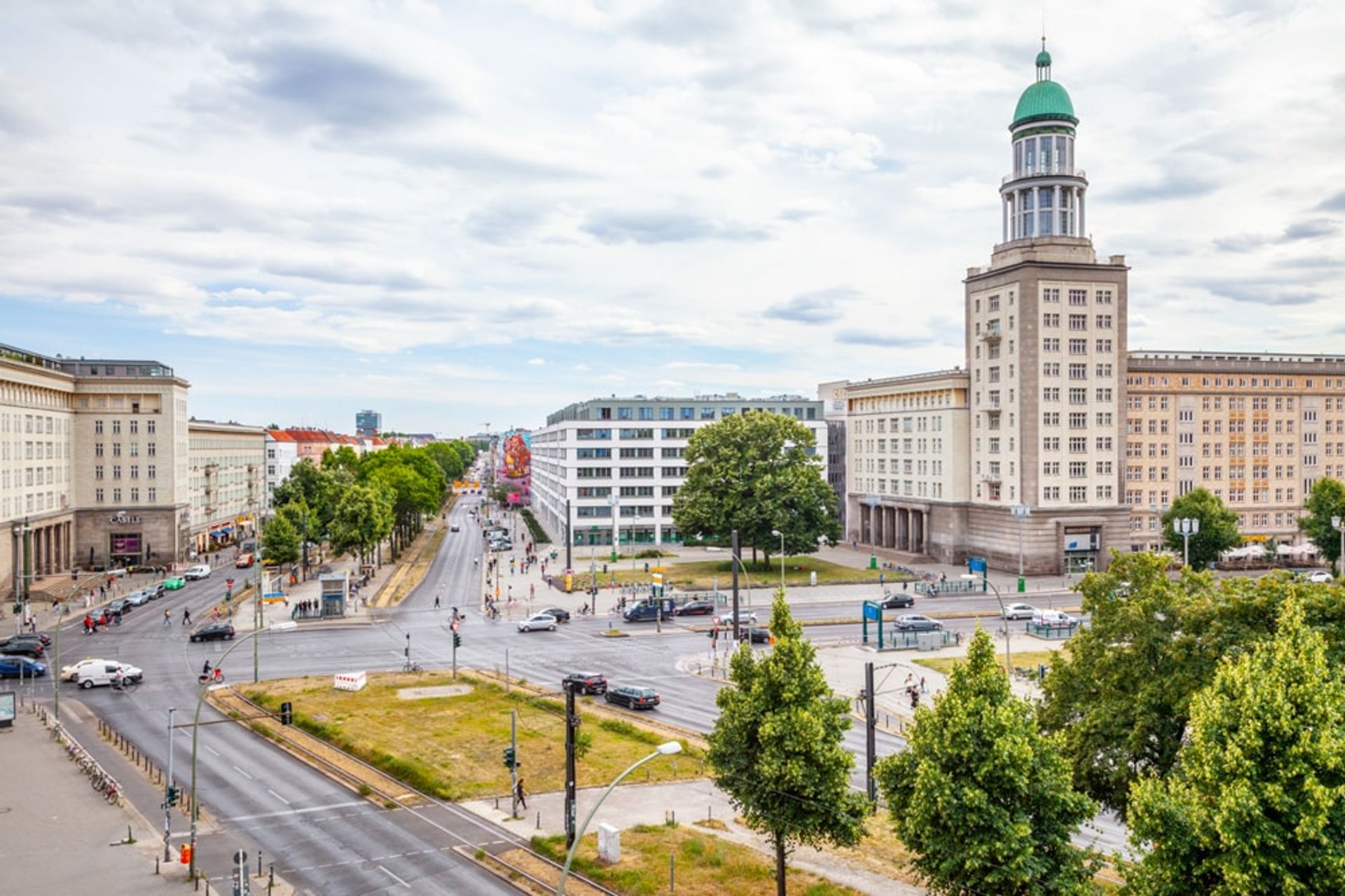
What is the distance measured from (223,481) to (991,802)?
145181 millimetres

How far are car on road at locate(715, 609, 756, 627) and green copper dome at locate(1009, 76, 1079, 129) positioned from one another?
61671 mm

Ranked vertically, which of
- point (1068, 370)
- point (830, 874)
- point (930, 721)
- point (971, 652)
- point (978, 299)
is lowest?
point (830, 874)

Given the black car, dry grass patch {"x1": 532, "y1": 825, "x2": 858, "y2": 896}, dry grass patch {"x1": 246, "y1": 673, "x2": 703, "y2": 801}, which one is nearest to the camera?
dry grass patch {"x1": 532, "y1": 825, "x2": 858, "y2": 896}

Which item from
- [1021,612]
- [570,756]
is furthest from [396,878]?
[1021,612]

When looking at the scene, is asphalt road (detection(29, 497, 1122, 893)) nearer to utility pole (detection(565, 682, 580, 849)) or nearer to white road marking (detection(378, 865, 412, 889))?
white road marking (detection(378, 865, 412, 889))

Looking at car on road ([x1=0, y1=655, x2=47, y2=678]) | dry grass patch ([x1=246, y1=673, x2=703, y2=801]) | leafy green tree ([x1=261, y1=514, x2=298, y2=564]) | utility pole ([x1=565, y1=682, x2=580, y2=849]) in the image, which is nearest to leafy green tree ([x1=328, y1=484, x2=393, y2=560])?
leafy green tree ([x1=261, y1=514, x2=298, y2=564])

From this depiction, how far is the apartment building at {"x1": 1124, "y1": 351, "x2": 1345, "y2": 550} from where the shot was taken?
367 ft

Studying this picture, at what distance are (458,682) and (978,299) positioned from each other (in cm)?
7117

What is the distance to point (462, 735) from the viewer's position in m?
47.7

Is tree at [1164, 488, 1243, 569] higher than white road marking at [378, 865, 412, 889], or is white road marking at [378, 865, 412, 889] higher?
tree at [1164, 488, 1243, 569]

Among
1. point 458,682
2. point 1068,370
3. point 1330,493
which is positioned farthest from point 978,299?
point 458,682

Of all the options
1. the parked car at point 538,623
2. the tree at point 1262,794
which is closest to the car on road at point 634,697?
the parked car at point 538,623

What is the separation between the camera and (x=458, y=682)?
59000 millimetres

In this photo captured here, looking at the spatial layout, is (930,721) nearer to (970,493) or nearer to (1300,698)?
(1300,698)
